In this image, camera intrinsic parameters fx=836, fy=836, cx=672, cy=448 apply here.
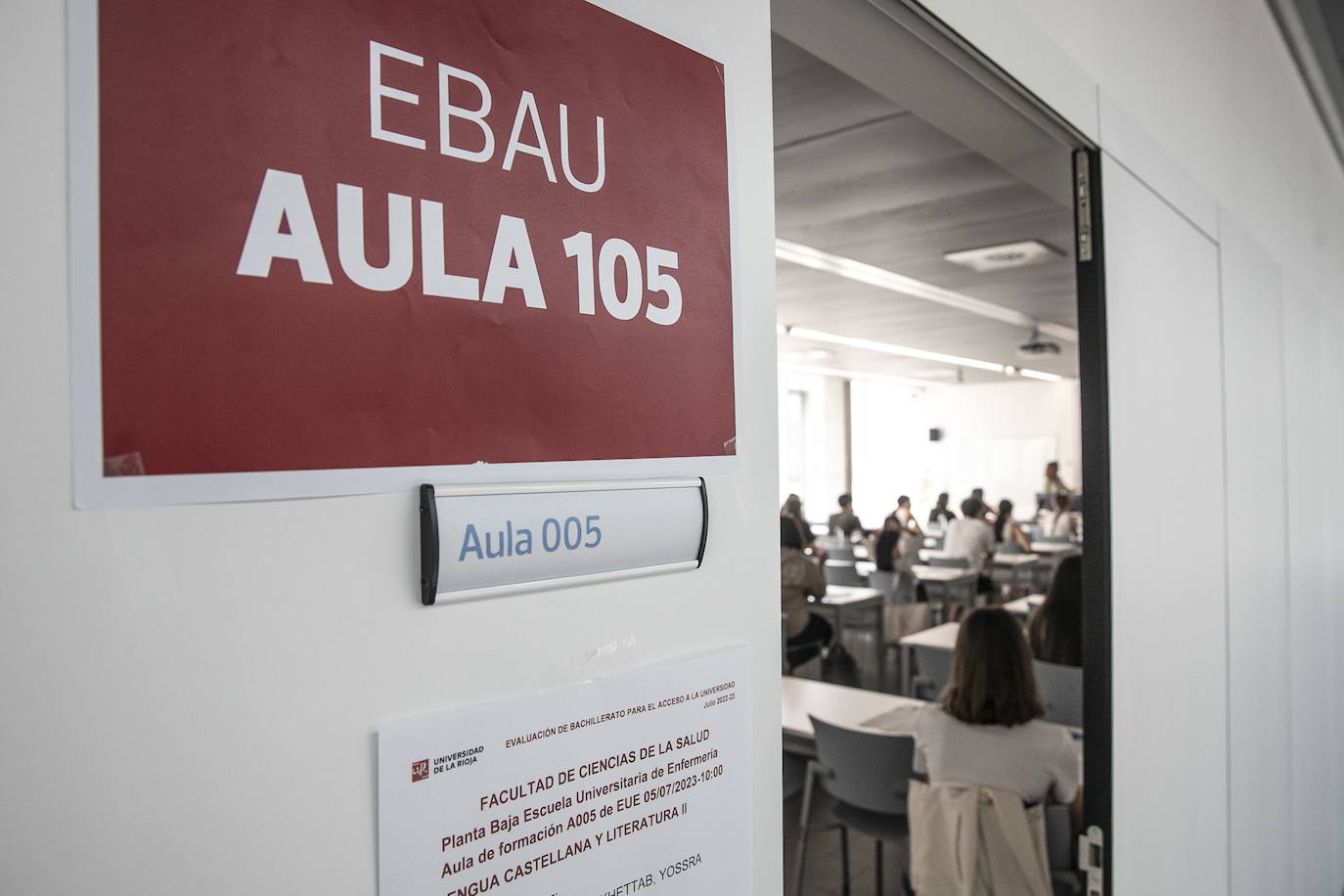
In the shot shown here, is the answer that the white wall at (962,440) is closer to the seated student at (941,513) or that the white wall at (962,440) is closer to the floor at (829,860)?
the seated student at (941,513)

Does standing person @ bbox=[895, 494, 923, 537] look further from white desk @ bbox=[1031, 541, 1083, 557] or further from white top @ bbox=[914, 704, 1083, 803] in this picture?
white top @ bbox=[914, 704, 1083, 803]

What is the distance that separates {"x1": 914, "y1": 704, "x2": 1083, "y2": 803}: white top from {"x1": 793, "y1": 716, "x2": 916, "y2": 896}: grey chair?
0.30 metres

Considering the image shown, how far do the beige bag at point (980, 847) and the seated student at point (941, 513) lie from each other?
25.9ft

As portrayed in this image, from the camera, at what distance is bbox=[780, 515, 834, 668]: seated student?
210 inches

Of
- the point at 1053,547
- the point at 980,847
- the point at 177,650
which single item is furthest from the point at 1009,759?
the point at 1053,547

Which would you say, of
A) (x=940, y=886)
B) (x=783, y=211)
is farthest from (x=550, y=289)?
(x=783, y=211)

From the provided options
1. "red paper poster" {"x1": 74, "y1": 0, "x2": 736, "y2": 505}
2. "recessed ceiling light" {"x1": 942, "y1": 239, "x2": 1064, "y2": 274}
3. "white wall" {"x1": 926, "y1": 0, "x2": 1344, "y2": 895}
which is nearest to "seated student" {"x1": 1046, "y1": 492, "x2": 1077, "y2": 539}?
"recessed ceiling light" {"x1": 942, "y1": 239, "x2": 1064, "y2": 274}

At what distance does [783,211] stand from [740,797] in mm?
3565

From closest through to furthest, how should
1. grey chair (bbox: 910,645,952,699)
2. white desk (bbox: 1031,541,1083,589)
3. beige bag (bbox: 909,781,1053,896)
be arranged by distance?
beige bag (bbox: 909,781,1053,896)
grey chair (bbox: 910,645,952,699)
white desk (bbox: 1031,541,1083,589)

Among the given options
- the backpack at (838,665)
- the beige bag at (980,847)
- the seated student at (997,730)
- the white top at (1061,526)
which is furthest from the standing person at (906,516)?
the beige bag at (980,847)

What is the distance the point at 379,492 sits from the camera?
48 centimetres

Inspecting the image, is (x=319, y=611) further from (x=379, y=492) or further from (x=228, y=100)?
(x=228, y=100)

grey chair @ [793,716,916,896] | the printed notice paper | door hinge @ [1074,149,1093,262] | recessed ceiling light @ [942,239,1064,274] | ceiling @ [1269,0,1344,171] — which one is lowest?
grey chair @ [793,716,916,896]

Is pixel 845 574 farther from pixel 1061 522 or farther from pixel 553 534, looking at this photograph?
pixel 553 534
